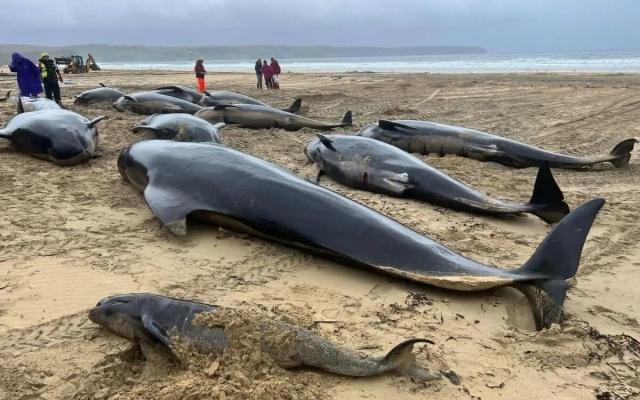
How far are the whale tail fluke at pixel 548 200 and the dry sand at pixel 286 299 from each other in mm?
304

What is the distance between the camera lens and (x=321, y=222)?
16.0 feet

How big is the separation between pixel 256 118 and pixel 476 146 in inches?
203

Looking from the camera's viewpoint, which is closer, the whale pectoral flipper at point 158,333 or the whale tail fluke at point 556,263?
the whale pectoral flipper at point 158,333

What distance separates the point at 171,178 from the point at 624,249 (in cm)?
485

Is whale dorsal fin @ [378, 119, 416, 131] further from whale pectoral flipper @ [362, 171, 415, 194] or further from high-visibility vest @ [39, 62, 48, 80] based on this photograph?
high-visibility vest @ [39, 62, 48, 80]

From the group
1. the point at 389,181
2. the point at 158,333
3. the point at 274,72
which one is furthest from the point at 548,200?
the point at 274,72

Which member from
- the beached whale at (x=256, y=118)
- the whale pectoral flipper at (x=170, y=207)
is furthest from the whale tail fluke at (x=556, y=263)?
the beached whale at (x=256, y=118)

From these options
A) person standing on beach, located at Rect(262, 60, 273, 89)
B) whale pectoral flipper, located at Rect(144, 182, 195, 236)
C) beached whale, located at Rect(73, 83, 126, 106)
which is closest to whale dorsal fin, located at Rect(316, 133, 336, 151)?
whale pectoral flipper, located at Rect(144, 182, 195, 236)

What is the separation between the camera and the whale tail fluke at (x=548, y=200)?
5816mm

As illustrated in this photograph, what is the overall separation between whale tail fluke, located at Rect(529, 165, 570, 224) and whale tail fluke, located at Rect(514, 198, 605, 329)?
1729 millimetres

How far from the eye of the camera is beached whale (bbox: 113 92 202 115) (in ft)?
43.9

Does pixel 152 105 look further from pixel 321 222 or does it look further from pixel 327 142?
pixel 321 222

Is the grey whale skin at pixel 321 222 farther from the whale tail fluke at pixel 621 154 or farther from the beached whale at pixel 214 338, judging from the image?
the whale tail fluke at pixel 621 154

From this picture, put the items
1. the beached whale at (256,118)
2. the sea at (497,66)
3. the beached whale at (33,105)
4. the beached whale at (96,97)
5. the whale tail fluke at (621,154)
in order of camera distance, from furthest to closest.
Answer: the sea at (497,66)
the beached whale at (96,97)
the beached whale at (256,118)
the beached whale at (33,105)
the whale tail fluke at (621,154)
